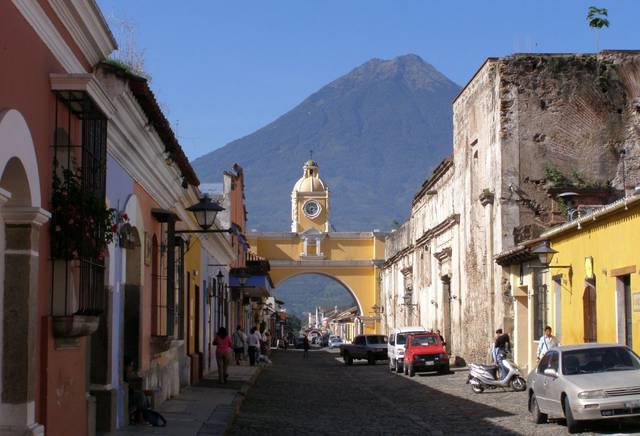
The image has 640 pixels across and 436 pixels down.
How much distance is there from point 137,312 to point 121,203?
2.10 m

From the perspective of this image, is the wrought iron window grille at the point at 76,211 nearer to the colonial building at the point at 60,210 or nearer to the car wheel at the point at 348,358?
the colonial building at the point at 60,210

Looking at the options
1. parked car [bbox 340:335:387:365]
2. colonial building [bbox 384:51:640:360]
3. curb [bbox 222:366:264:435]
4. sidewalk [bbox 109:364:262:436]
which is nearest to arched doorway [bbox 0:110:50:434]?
sidewalk [bbox 109:364:262:436]

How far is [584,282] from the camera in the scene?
21.1 metres

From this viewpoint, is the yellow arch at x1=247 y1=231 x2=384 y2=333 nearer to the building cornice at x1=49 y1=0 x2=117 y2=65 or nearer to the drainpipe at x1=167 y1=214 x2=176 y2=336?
the drainpipe at x1=167 y1=214 x2=176 y2=336

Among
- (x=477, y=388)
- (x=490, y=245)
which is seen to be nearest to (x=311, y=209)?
(x=490, y=245)

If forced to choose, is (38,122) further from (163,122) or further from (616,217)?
(616,217)

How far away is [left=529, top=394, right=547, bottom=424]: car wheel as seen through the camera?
50.5 feet

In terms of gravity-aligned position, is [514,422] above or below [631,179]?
below

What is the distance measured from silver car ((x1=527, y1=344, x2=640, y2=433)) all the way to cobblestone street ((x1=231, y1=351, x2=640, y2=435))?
329mm

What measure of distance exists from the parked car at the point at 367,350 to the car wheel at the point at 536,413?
1062 inches

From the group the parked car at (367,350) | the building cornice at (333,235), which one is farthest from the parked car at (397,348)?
the building cornice at (333,235)

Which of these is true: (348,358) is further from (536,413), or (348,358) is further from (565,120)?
(536,413)

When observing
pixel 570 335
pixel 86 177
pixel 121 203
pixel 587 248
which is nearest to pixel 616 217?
pixel 587 248

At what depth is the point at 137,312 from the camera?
47.2 ft
